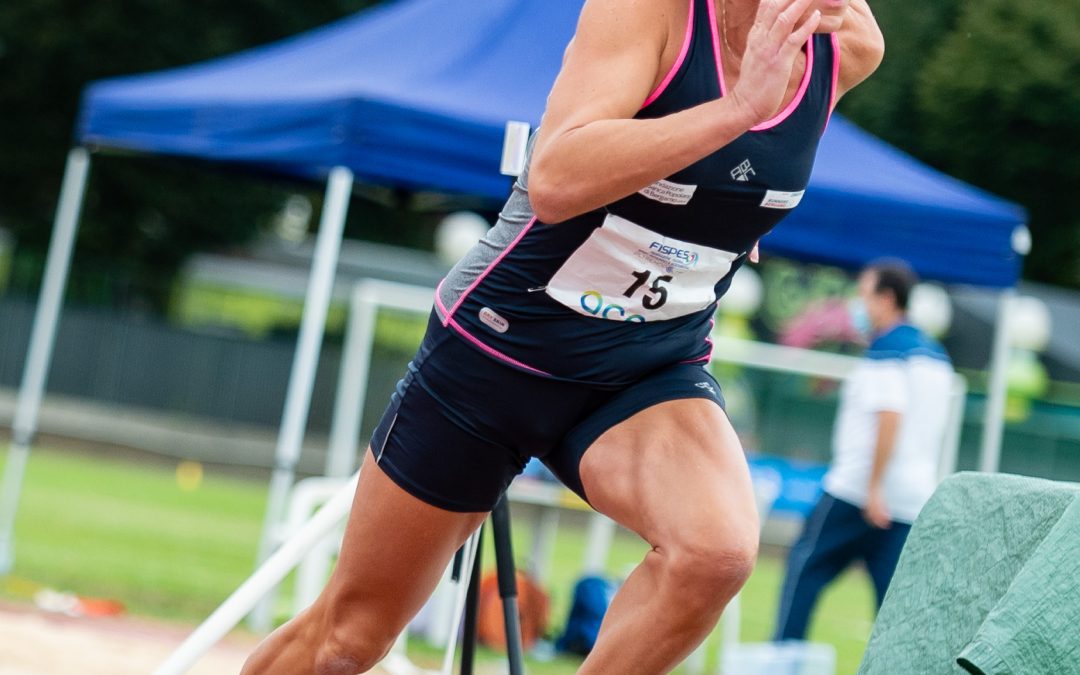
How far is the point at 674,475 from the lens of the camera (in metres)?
2.64

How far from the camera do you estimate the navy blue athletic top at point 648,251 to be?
259 cm

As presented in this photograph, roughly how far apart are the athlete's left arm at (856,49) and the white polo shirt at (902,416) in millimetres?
3735

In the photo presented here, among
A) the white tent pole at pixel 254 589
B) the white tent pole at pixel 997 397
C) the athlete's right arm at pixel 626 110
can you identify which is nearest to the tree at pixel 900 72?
the white tent pole at pixel 997 397

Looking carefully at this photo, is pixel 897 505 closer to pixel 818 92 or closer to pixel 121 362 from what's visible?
pixel 818 92

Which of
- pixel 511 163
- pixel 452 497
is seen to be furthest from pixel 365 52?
pixel 452 497

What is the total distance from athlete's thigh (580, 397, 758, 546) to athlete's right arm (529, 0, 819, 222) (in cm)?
45

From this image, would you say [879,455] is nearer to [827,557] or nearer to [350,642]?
[827,557]

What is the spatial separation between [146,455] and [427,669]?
14.2 metres

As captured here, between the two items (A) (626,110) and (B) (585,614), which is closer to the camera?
(A) (626,110)

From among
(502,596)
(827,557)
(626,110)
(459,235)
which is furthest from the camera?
(459,235)

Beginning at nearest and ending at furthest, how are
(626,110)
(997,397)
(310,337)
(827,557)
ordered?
1. (626,110)
2. (827,557)
3. (310,337)
4. (997,397)

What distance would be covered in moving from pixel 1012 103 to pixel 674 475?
1453 centimetres

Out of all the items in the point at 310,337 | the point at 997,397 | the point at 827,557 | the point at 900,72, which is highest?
the point at 900,72

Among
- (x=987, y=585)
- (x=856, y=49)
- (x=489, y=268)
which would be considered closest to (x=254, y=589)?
(x=489, y=268)
